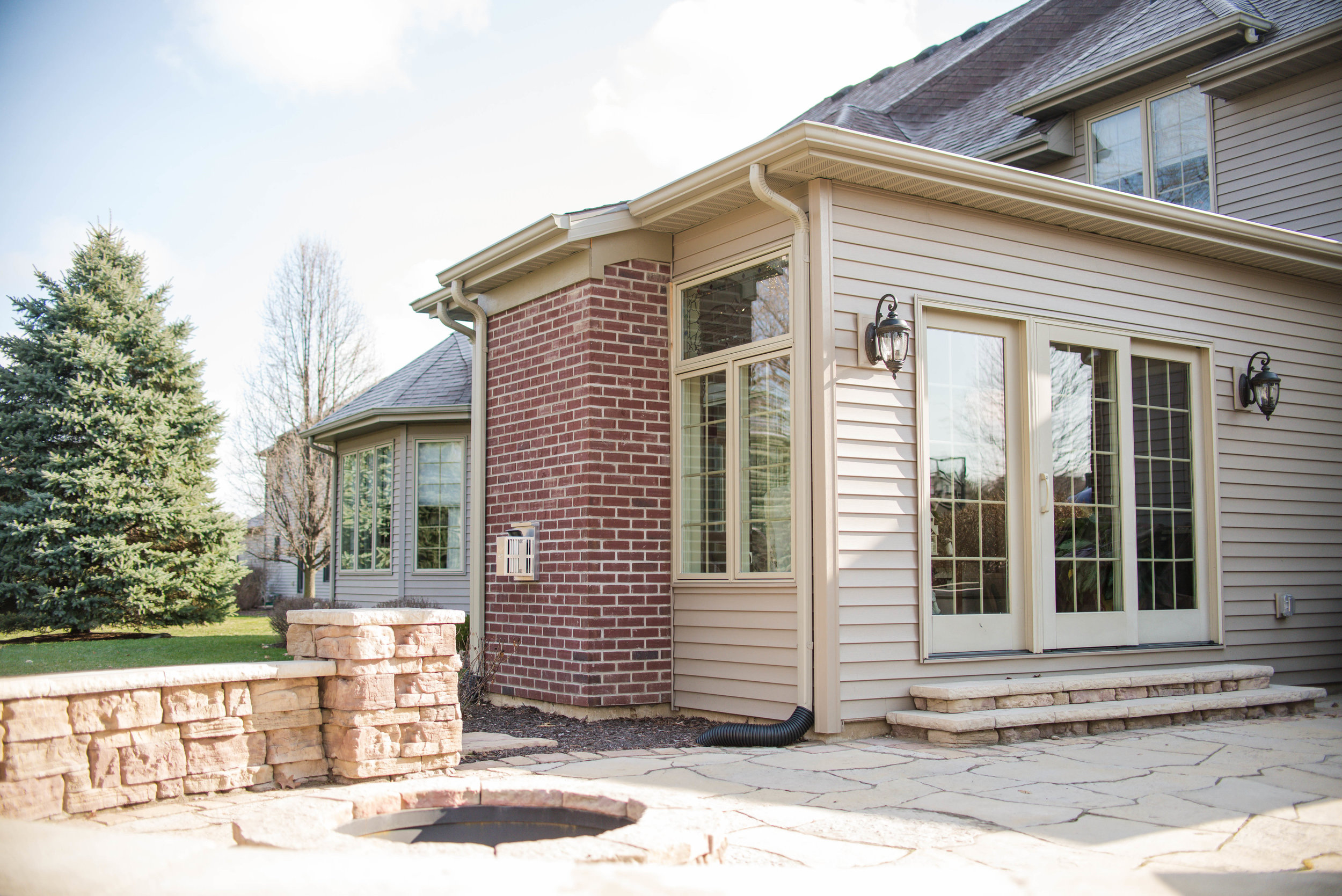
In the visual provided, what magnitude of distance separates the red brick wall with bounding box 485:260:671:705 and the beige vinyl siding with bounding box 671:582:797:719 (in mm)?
147

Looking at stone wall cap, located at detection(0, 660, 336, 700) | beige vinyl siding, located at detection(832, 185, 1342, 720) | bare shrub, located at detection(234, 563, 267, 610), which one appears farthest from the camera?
bare shrub, located at detection(234, 563, 267, 610)

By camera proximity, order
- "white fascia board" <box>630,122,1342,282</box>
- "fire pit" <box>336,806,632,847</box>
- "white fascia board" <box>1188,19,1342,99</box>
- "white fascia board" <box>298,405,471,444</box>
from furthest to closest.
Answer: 1. "white fascia board" <box>298,405,471,444</box>
2. "white fascia board" <box>1188,19,1342,99</box>
3. "white fascia board" <box>630,122,1342,282</box>
4. "fire pit" <box>336,806,632,847</box>

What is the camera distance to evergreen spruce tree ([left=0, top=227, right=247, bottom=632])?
558 inches

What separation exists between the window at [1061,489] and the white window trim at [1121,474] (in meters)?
0.01

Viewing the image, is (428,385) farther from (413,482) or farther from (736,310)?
(736,310)

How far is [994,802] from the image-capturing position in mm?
3723

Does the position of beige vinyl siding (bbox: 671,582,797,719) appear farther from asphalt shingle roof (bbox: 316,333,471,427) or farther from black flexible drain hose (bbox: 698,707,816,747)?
asphalt shingle roof (bbox: 316,333,471,427)

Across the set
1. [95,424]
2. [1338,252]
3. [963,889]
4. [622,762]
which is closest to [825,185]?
[622,762]

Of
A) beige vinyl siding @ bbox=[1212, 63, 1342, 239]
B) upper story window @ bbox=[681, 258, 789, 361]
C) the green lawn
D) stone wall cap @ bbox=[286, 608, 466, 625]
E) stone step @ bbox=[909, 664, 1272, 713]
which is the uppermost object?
beige vinyl siding @ bbox=[1212, 63, 1342, 239]

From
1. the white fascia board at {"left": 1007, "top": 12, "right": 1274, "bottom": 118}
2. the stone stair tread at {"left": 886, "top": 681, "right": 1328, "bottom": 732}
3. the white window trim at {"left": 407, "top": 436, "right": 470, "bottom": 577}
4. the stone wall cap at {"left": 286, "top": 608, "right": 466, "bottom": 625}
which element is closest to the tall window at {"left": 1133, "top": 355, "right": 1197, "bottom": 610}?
the stone stair tread at {"left": 886, "top": 681, "right": 1328, "bottom": 732}

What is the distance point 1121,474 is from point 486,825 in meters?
5.09

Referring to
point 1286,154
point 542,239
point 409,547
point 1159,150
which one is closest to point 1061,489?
point 542,239

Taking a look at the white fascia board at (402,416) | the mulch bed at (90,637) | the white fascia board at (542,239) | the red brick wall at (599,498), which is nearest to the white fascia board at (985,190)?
the white fascia board at (542,239)

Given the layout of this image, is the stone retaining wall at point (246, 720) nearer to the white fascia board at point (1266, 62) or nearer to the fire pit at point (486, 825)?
the fire pit at point (486, 825)
